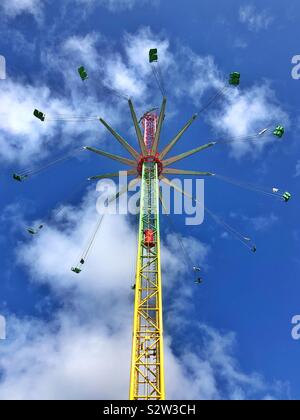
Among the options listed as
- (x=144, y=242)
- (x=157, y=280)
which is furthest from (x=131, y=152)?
(x=157, y=280)

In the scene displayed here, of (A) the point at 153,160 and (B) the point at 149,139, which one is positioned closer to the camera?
(A) the point at 153,160

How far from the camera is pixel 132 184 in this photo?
57719 mm

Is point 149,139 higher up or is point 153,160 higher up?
point 149,139

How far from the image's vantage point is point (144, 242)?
168 feet

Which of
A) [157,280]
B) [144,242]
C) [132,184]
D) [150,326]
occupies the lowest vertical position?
[150,326]

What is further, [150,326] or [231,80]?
[231,80]
